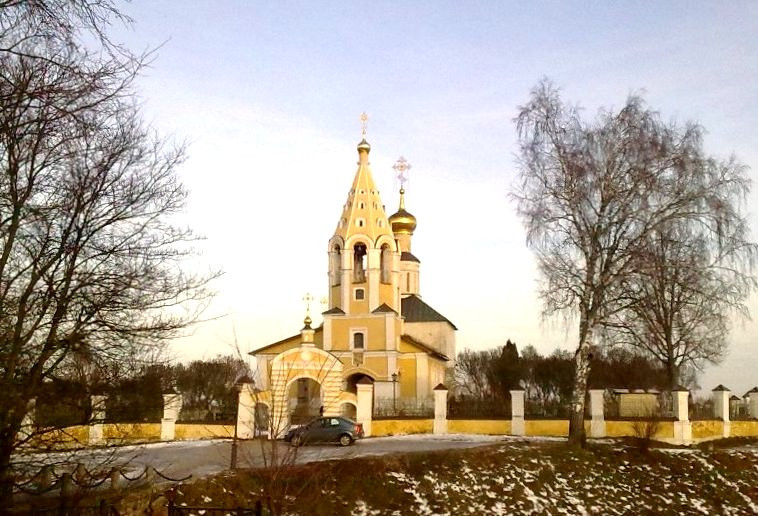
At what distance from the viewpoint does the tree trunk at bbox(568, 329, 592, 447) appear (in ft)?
66.4

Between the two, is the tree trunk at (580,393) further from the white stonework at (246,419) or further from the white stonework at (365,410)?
the white stonework at (246,419)

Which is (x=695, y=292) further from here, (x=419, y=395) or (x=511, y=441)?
(x=419, y=395)

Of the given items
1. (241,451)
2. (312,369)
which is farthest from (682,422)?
(241,451)

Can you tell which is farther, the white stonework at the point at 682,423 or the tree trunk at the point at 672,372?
the tree trunk at the point at 672,372

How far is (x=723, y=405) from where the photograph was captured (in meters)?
25.2

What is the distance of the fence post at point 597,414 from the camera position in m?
23.3

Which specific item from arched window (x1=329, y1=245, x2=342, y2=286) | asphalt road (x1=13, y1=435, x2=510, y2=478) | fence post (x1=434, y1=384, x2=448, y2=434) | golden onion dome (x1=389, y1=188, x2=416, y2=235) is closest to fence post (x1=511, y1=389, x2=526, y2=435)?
asphalt road (x1=13, y1=435, x2=510, y2=478)

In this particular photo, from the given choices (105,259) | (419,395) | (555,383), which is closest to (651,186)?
(105,259)

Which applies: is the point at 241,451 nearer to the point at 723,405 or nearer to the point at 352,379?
the point at 723,405

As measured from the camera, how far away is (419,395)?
37.3 m

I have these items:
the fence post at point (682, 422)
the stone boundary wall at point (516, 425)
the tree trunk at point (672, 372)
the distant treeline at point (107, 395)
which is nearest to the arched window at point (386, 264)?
the stone boundary wall at point (516, 425)

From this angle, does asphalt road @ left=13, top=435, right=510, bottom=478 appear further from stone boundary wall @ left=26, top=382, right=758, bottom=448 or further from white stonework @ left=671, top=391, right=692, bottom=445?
white stonework @ left=671, top=391, right=692, bottom=445

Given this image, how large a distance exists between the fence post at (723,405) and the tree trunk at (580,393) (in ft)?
23.0

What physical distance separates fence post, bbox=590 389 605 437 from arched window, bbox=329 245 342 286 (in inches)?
705
